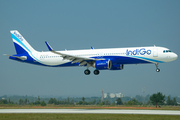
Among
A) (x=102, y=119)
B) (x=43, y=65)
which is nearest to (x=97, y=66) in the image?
(x=43, y=65)

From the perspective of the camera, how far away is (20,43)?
63.6 m

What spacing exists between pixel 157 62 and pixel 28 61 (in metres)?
30.5

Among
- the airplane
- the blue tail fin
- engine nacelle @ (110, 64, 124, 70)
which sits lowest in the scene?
engine nacelle @ (110, 64, 124, 70)

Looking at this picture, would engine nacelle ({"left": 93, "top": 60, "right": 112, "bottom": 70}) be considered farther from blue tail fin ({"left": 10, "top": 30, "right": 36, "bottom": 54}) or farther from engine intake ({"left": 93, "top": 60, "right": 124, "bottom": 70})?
blue tail fin ({"left": 10, "top": 30, "right": 36, "bottom": 54})

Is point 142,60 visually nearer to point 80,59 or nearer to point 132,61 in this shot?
point 132,61

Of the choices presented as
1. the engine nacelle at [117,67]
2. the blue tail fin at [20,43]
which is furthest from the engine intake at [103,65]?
the blue tail fin at [20,43]

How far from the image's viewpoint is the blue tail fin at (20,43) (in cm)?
6272

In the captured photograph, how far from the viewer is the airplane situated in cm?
4969

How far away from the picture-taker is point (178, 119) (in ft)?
91.0

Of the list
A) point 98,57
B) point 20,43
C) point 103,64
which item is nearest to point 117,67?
point 98,57

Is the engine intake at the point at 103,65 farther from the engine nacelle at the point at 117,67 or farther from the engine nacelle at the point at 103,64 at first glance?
the engine nacelle at the point at 117,67

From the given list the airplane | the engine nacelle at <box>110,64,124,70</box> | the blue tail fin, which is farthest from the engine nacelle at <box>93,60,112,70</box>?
the blue tail fin

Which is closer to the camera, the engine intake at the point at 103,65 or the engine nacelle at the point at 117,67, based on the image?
the engine intake at the point at 103,65

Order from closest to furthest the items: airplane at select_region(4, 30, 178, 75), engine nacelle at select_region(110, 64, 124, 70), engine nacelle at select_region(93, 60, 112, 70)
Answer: airplane at select_region(4, 30, 178, 75) → engine nacelle at select_region(93, 60, 112, 70) → engine nacelle at select_region(110, 64, 124, 70)
